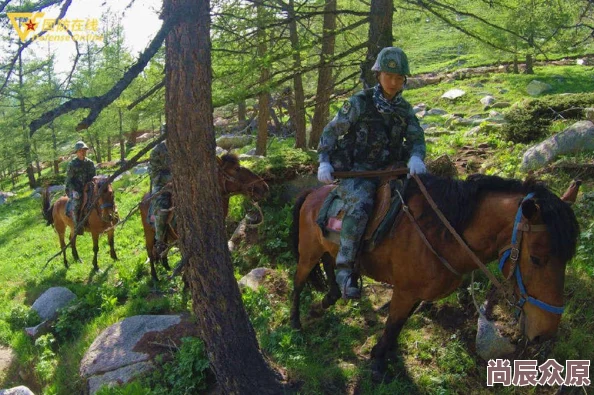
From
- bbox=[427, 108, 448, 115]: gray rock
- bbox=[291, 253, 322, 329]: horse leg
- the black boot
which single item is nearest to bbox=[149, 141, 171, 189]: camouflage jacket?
bbox=[291, 253, 322, 329]: horse leg

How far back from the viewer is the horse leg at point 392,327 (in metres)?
4.88

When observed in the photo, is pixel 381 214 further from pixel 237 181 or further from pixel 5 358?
pixel 5 358

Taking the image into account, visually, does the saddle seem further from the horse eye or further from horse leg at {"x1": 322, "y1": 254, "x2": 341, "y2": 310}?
the horse eye

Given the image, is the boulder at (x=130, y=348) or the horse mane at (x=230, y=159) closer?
the boulder at (x=130, y=348)

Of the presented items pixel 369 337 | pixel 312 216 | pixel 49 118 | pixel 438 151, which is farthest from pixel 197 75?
pixel 438 151

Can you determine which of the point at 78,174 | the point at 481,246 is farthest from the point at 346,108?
the point at 78,174

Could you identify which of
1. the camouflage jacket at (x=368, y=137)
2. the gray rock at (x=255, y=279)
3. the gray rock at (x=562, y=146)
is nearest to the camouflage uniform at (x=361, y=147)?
the camouflage jacket at (x=368, y=137)

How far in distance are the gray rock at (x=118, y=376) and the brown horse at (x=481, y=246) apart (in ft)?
9.60

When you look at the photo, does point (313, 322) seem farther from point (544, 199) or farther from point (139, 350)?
point (544, 199)

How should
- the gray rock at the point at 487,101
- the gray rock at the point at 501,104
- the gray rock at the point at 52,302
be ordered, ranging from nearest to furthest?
the gray rock at the point at 52,302
the gray rock at the point at 501,104
the gray rock at the point at 487,101

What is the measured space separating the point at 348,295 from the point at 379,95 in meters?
2.32

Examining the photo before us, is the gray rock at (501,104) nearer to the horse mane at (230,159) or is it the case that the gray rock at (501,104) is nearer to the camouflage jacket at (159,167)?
the horse mane at (230,159)

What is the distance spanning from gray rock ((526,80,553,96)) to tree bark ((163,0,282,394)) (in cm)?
2332

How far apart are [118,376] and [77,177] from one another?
757 centimetres
